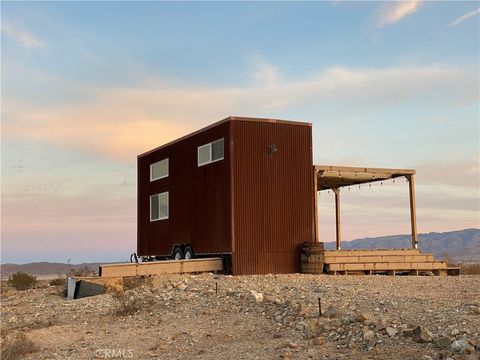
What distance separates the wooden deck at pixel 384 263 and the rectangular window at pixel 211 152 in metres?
5.92

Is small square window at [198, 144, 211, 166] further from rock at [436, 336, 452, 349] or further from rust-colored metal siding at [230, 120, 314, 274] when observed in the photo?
rock at [436, 336, 452, 349]

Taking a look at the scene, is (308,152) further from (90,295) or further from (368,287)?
(90,295)

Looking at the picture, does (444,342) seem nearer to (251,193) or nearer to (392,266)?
(251,193)

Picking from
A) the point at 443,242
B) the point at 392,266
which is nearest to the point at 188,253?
the point at 392,266

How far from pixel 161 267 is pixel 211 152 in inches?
207

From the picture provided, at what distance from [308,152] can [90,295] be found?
10.4 metres

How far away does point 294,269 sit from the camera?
22484mm

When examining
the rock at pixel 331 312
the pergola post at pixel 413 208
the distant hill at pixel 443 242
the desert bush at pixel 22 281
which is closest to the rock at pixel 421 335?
the rock at pixel 331 312

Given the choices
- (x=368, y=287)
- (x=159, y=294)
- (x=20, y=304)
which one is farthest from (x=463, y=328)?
(x=20, y=304)

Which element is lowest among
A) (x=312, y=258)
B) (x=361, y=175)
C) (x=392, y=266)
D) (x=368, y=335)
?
(x=368, y=335)

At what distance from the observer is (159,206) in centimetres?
2866

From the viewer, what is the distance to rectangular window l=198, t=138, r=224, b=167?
22.9 m

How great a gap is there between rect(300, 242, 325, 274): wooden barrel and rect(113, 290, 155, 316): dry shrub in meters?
7.13

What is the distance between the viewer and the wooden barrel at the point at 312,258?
22047 millimetres
